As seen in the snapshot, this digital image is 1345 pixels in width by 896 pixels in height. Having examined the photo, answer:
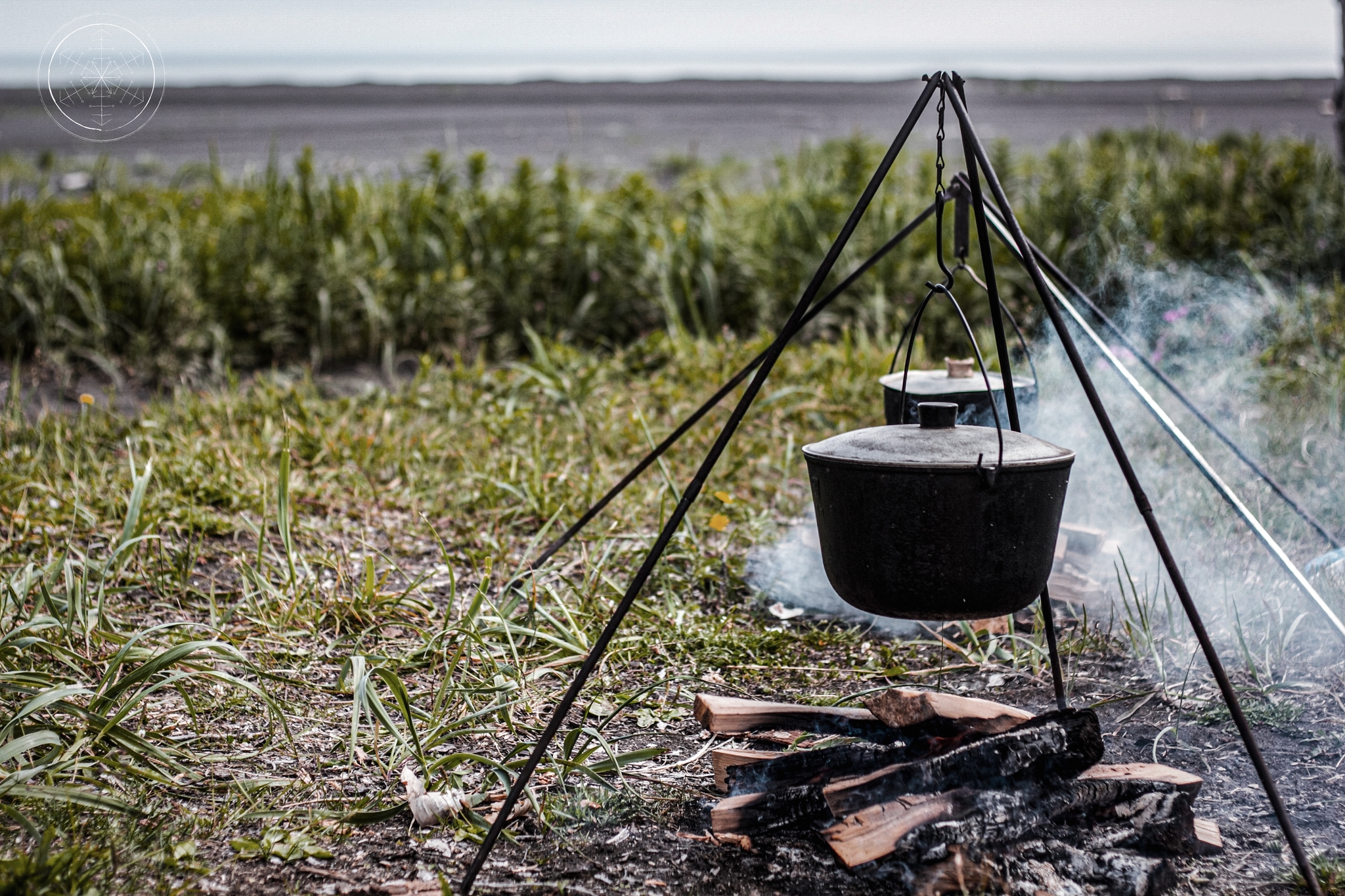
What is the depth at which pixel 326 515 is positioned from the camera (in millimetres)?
3686

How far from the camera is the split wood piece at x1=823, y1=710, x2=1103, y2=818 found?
75.3 inches

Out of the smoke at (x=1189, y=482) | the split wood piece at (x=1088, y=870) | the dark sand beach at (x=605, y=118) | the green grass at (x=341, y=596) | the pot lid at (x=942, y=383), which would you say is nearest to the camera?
the split wood piece at (x=1088, y=870)

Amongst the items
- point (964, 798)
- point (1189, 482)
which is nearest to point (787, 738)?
point (964, 798)

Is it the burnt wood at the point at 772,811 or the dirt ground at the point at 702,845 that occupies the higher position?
the burnt wood at the point at 772,811

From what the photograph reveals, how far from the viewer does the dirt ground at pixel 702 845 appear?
1865 millimetres

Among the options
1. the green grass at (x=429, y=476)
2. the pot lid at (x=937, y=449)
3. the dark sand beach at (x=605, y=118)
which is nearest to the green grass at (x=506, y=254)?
the green grass at (x=429, y=476)

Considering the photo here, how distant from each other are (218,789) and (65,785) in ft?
1.00

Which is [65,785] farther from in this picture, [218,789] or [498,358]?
[498,358]

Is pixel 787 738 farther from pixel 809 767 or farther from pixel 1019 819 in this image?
pixel 1019 819

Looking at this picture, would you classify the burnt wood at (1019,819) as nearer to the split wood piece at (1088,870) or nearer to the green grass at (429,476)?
the split wood piece at (1088,870)

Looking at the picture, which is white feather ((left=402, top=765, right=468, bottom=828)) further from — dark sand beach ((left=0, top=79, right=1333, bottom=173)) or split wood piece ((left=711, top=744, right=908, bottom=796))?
dark sand beach ((left=0, top=79, right=1333, bottom=173))

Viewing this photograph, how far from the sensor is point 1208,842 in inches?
77.6

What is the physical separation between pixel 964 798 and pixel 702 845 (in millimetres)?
538

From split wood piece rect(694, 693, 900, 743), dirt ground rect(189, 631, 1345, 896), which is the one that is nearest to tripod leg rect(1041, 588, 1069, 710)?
dirt ground rect(189, 631, 1345, 896)
